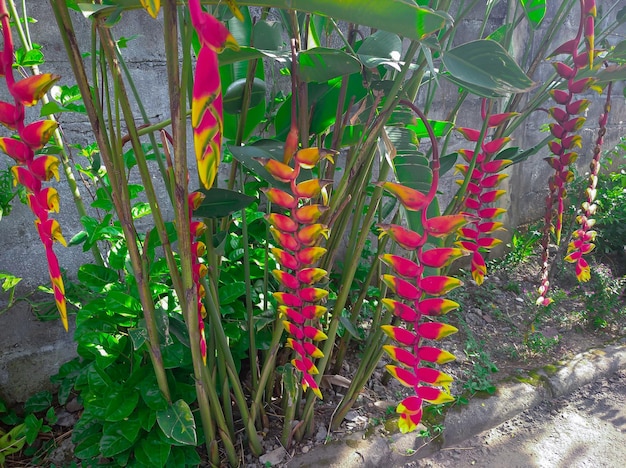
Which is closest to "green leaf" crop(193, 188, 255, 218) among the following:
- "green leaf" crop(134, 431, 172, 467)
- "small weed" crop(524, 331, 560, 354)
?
"green leaf" crop(134, 431, 172, 467)

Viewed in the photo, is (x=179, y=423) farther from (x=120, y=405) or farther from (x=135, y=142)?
(x=135, y=142)

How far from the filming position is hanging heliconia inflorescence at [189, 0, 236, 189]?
0.94 feet

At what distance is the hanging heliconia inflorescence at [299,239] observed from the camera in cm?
54

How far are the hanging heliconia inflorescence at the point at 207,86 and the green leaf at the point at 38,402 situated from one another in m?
1.31

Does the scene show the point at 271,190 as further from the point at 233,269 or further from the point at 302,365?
the point at 233,269

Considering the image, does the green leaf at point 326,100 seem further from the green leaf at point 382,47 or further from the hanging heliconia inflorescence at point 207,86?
the hanging heliconia inflorescence at point 207,86

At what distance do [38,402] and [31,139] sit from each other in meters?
1.14

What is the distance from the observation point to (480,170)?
0.78 metres

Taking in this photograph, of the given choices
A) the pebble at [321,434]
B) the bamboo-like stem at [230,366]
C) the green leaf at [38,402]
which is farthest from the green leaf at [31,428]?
the pebble at [321,434]

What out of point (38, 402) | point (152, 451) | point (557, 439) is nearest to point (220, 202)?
point (152, 451)

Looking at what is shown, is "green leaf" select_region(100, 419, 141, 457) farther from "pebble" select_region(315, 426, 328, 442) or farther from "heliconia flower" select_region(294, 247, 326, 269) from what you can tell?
"heliconia flower" select_region(294, 247, 326, 269)

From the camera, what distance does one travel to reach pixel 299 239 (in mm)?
579

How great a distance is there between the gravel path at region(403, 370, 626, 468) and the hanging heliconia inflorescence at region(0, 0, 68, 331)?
1056 millimetres

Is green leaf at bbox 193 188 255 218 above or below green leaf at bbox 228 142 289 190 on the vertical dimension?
below
